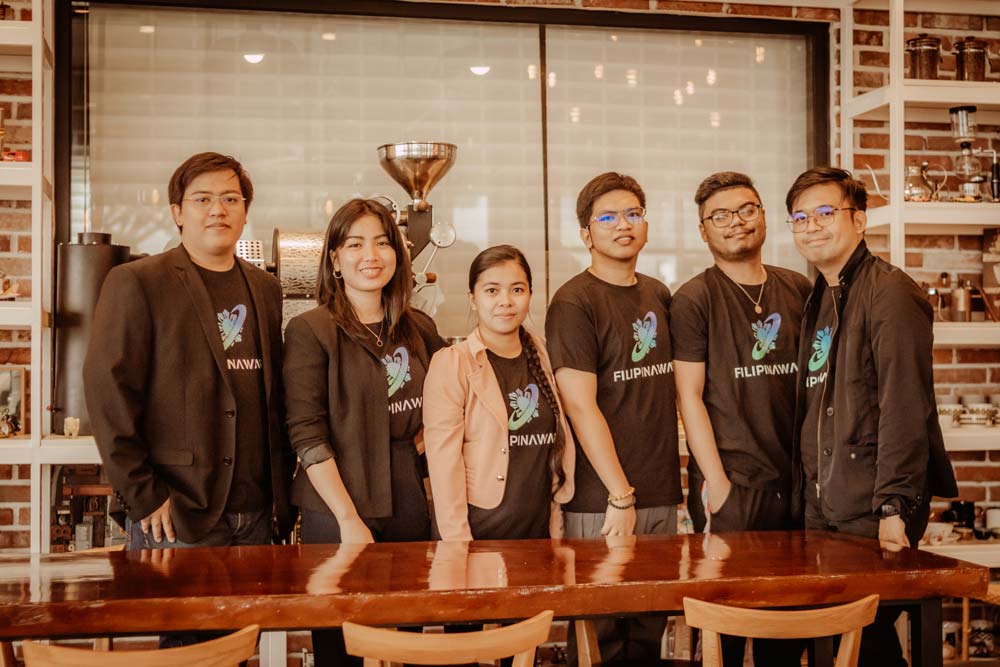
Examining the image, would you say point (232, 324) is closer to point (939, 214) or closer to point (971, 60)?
point (939, 214)

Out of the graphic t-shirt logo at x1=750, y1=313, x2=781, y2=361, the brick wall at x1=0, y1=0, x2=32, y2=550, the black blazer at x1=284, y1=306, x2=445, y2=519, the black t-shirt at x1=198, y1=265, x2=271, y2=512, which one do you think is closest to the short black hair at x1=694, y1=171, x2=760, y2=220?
the graphic t-shirt logo at x1=750, y1=313, x2=781, y2=361

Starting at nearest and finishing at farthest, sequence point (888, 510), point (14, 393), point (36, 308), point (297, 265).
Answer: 1. point (888, 510)
2. point (36, 308)
3. point (297, 265)
4. point (14, 393)

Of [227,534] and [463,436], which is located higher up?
[463,436]

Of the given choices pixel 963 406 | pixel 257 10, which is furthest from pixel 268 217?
pixel 963 406

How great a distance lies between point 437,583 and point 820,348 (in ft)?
4.66

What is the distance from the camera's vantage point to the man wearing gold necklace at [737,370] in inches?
119

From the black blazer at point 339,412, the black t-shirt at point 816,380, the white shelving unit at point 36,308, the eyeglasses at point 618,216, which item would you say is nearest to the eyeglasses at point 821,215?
the black t-shirt at point 816,380

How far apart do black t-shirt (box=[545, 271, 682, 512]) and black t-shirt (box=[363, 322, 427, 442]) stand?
42cm

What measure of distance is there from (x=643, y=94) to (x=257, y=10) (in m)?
1.69

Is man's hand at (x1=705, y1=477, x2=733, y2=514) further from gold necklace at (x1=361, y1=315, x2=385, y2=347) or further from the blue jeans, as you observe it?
the blue jeans

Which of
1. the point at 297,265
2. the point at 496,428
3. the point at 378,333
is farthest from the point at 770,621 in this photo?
the point at 297,265

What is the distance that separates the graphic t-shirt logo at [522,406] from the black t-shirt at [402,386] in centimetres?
26

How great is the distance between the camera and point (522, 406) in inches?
114

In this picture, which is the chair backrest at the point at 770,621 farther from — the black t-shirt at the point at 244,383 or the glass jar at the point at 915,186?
the glass jar at the point at 915,186
